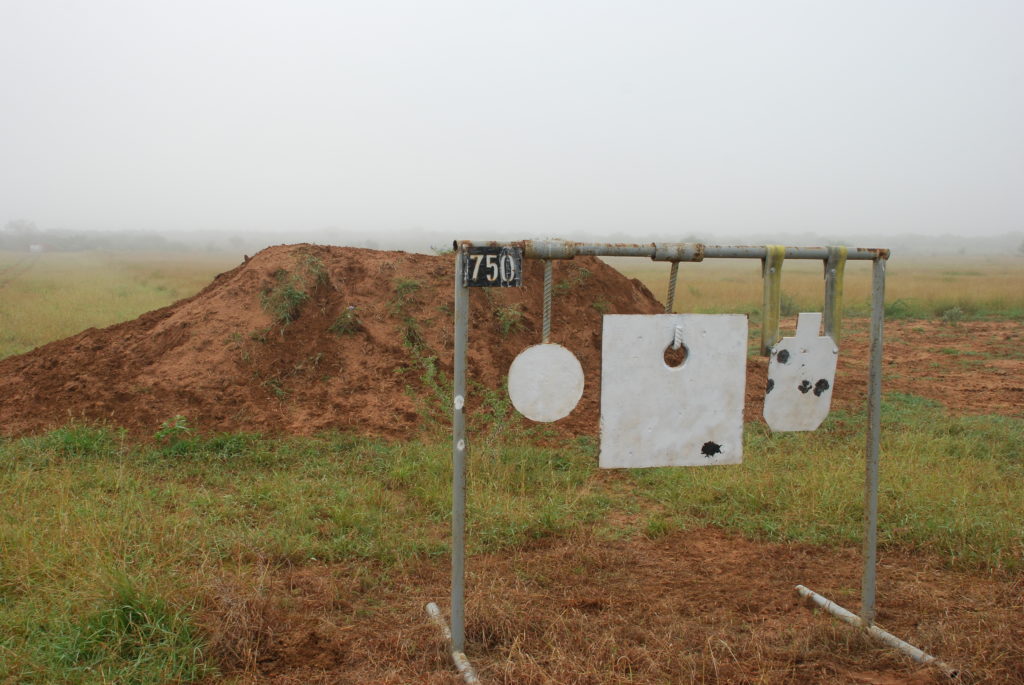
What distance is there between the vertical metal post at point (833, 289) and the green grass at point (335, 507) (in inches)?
62.9

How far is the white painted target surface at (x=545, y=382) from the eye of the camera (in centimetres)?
249

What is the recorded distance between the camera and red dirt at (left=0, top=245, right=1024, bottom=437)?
6.27 metres

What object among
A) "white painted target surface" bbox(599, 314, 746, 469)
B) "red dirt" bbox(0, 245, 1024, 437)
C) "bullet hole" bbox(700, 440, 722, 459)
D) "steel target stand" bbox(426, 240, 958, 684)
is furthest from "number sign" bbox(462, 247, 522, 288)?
"red dirt" bbox(0, 245, 1024, 437)

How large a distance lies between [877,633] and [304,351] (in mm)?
5474

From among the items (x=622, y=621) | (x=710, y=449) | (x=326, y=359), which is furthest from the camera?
(x=326, y=359)

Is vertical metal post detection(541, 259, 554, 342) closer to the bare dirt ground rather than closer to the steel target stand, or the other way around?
the steel target stand

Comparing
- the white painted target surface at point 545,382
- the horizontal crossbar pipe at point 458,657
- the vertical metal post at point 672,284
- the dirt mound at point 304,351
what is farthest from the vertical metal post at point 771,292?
the dirt mound at point 304,351

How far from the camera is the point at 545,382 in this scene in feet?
8.24

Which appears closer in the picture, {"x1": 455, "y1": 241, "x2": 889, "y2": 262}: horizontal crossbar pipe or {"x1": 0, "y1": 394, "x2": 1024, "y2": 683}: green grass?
{"x1": 455, "y1": 241, "x2": 889, "y2": 262}: horizontal crossbar pipe

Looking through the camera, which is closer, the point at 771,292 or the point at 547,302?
the point at 547,302

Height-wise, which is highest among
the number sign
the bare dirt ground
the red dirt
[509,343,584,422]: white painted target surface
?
the number sign

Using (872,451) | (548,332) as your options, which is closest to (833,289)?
(872,451)

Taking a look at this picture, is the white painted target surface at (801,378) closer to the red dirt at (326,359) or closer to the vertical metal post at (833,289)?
the vertical metal post at (833,289)

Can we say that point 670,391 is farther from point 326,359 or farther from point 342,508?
point 326,359
